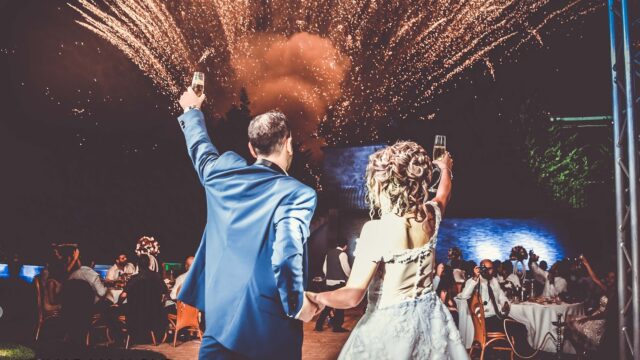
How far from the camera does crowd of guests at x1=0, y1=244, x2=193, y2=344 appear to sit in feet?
20.9

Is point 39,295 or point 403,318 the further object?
point 39,295

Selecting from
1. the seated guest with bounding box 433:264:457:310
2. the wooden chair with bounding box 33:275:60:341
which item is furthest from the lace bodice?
the wooden chair with bounding box 33:275:60:341

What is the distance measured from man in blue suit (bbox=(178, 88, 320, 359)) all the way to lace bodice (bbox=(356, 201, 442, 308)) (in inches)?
21.9

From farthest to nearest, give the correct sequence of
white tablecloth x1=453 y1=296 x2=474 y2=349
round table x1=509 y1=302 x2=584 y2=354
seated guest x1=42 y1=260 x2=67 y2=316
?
seated guest x1=42 y1=260 x2=67 y2=316 → round table x1=509 y1=302 x2=584 y2=354 → white tablecloth x1=453 y1=296 x2=474 y2=349

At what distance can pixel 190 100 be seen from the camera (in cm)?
222

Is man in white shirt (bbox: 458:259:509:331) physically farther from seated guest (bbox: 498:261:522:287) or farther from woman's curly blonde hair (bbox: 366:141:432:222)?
woman's curly blonde hair (bbox: 366:141:432:222)

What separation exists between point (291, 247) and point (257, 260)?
6.4 inches

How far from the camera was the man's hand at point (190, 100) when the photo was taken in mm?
2210

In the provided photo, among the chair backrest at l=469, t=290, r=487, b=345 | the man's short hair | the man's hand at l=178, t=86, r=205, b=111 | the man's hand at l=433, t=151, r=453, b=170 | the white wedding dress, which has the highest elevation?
the man's hand at l=178, t=86, r=205, b=111

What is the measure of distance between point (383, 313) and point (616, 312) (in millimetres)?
4618

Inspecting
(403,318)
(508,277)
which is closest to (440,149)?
(403,318)

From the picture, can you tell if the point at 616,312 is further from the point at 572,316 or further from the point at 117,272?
the point at 117,272

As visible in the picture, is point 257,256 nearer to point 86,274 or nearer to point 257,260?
point 257,260

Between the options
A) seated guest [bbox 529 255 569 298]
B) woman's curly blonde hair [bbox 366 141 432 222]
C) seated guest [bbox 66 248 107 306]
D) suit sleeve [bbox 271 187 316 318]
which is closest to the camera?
suit sleeve [bbox 271 187 316 318]
